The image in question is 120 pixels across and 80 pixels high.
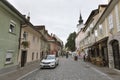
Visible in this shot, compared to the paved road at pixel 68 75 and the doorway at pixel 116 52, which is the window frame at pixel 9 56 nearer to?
the paved road at pixel 68 75

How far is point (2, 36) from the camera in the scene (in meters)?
10.9

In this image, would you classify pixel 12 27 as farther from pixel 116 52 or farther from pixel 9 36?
pixel 116 52

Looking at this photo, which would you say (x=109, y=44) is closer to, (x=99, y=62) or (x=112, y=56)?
(x=112, y=56)

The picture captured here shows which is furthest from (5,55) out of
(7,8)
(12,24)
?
(7,8)

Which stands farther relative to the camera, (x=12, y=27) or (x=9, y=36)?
(x=12, y=27)

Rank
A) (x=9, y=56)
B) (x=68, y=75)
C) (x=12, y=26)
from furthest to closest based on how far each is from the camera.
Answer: (x=12, y=26) < (x=9, y=56) < (x=68, y=75)

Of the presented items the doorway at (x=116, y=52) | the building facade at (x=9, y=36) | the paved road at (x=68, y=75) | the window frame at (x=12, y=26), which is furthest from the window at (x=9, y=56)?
the doorway at (x=116, y=52)

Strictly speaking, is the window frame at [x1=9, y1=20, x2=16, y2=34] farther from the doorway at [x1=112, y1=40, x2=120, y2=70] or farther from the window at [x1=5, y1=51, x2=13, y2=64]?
the doorway at [x1=112, y1=40, x2=120, y2=70]

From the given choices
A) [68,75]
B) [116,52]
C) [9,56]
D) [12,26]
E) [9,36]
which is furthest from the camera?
[116,52]

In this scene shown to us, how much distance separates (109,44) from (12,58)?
36.1 ft

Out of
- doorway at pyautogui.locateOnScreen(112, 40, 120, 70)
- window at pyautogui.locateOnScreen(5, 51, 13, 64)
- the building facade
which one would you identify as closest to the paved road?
doorway at pyautogui.locateOnScreen(112, 40, 120, 70)

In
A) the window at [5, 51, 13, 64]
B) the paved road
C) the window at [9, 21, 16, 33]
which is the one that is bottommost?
the paved road

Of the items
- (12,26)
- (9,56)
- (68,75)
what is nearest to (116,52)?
(68,75)

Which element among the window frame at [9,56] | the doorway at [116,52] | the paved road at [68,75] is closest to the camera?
the paved road at [68,75]
